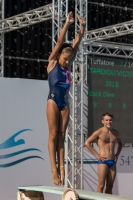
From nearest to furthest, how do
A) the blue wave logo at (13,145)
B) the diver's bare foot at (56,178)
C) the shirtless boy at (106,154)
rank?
the diver's bare foot at (56,178) < the shirtless boy at (106,154) < the blue wave logo at (13,145)

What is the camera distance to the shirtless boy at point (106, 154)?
351 inches

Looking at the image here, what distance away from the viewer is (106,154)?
913 centimetres

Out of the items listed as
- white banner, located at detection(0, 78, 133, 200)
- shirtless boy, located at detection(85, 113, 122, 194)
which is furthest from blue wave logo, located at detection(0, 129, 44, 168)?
shirtless boy, located at detection(85, 113, 122, 194)

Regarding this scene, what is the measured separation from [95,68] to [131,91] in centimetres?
102

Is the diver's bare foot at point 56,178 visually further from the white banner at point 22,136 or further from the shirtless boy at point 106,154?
the white banner at point 22,136

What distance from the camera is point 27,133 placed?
1146 cm

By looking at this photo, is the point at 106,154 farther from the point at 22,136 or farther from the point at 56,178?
the point at 56,178

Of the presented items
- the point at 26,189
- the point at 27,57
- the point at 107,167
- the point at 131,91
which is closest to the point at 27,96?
the point at 131,91

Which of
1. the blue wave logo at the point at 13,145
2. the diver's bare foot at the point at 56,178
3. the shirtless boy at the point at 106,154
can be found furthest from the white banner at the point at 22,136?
the diver's bare foot at the point at 56,178

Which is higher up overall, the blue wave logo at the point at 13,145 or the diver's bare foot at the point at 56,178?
the diver's bare foot at the point at 56,178

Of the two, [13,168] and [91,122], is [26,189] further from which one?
[91,122]

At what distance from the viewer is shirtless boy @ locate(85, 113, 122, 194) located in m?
8.91

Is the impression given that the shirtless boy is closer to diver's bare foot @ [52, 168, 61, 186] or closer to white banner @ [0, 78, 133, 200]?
white banner @ [0, 78, 133, 200]

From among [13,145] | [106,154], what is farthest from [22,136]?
[106,154]
